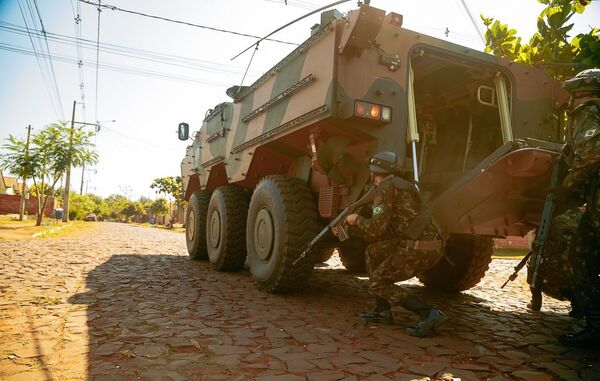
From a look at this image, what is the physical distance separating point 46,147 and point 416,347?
2185 cm

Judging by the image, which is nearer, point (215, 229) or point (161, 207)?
point (215, 229)

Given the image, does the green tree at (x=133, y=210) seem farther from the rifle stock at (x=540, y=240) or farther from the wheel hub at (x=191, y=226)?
the rifle stock at (x=540, y=240)

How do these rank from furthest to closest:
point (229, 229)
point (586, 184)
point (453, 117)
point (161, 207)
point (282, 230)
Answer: point (161, 207), point (229, 229), point (453, 117), point (282, 230), point (586, 184)

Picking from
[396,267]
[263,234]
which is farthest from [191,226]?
[396,267]

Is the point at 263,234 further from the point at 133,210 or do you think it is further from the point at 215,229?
the point at 133,210

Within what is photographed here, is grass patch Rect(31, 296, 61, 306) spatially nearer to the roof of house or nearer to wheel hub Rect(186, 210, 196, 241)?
wheel hub Rect(186, 210, 196, 241)

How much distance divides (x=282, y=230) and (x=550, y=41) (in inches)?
180

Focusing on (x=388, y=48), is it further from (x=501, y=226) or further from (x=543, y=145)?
(x=501, y=226)

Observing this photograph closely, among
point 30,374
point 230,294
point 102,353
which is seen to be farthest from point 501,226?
point 30,374

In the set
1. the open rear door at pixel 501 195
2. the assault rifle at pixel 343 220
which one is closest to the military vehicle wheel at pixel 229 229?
the assault rifle at pixel 343 220

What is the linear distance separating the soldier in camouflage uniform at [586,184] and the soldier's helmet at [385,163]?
1167 mm

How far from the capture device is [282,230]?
13.5 feet

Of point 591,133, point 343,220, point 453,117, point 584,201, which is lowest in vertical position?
point 343,220

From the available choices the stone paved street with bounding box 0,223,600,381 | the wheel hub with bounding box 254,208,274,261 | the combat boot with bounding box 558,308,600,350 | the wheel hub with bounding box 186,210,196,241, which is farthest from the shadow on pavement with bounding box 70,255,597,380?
the wheel hub with bounding box 186,210,196,241
